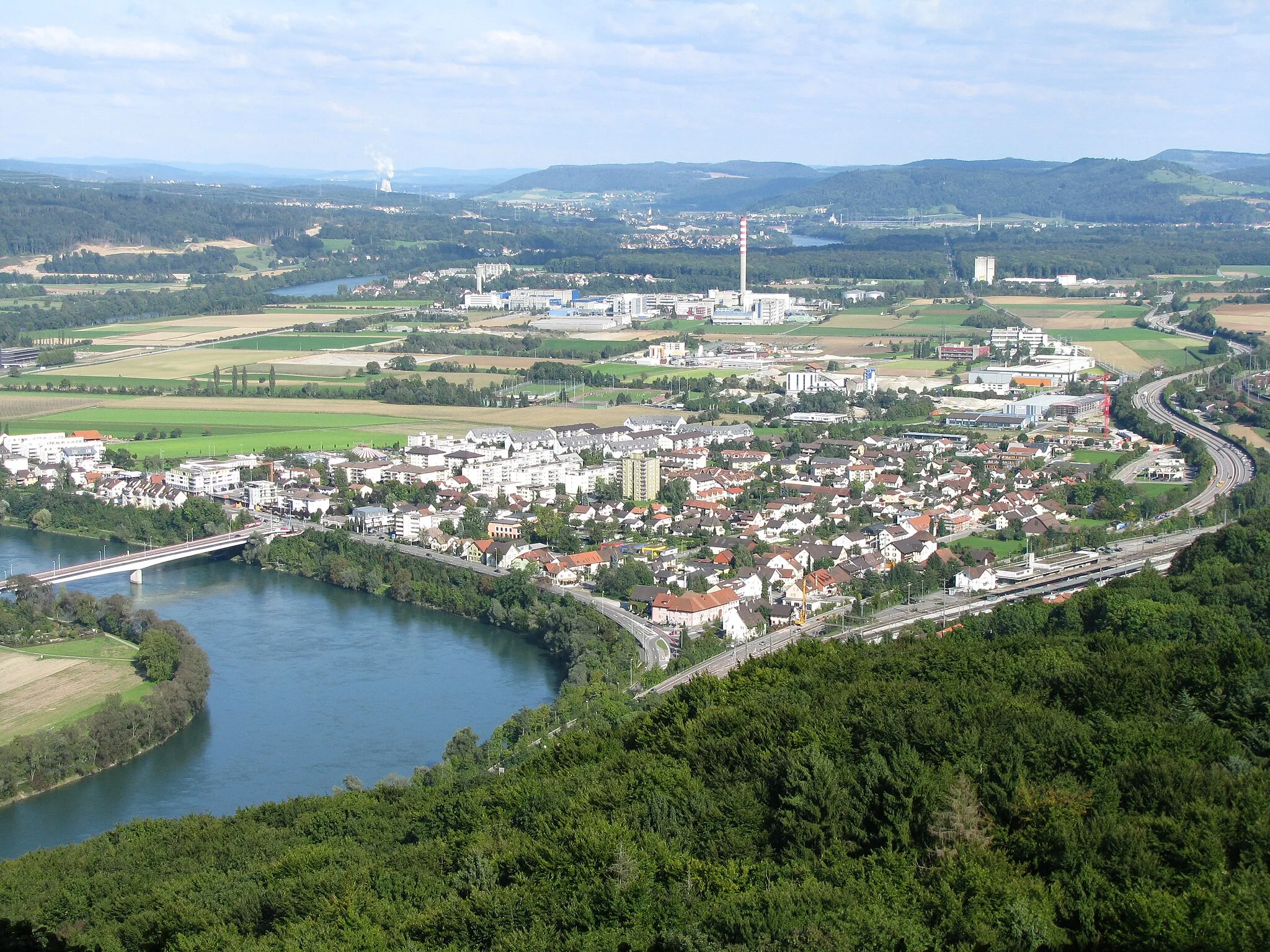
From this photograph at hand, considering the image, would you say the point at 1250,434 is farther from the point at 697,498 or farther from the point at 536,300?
the point at 536,300

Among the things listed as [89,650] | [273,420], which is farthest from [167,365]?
[89,650]

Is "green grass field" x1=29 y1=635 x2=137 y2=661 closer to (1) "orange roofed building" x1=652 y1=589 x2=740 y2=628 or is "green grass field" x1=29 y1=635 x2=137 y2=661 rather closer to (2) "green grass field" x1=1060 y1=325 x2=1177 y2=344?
(1) "orange roofed building" x1=652 y1=589 x2=740 y2=628

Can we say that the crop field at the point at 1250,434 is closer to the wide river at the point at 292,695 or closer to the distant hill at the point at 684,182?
the wide river at the point at 292,695

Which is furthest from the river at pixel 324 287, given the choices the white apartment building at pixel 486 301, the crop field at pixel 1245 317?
the crop field at pixel 1245 317

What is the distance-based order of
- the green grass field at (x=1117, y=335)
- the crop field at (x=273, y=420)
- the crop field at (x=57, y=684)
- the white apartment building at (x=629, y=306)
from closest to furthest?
the crop field at (x=57, y=684), the crop field at (x=273, y=420), the green grass field at (x=1117, y=335), the white apartment building at (x=629, y=306)

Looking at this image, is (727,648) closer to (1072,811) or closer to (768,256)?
(1072,811)

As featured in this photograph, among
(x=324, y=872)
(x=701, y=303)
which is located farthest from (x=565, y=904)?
(x=701, y=303)
